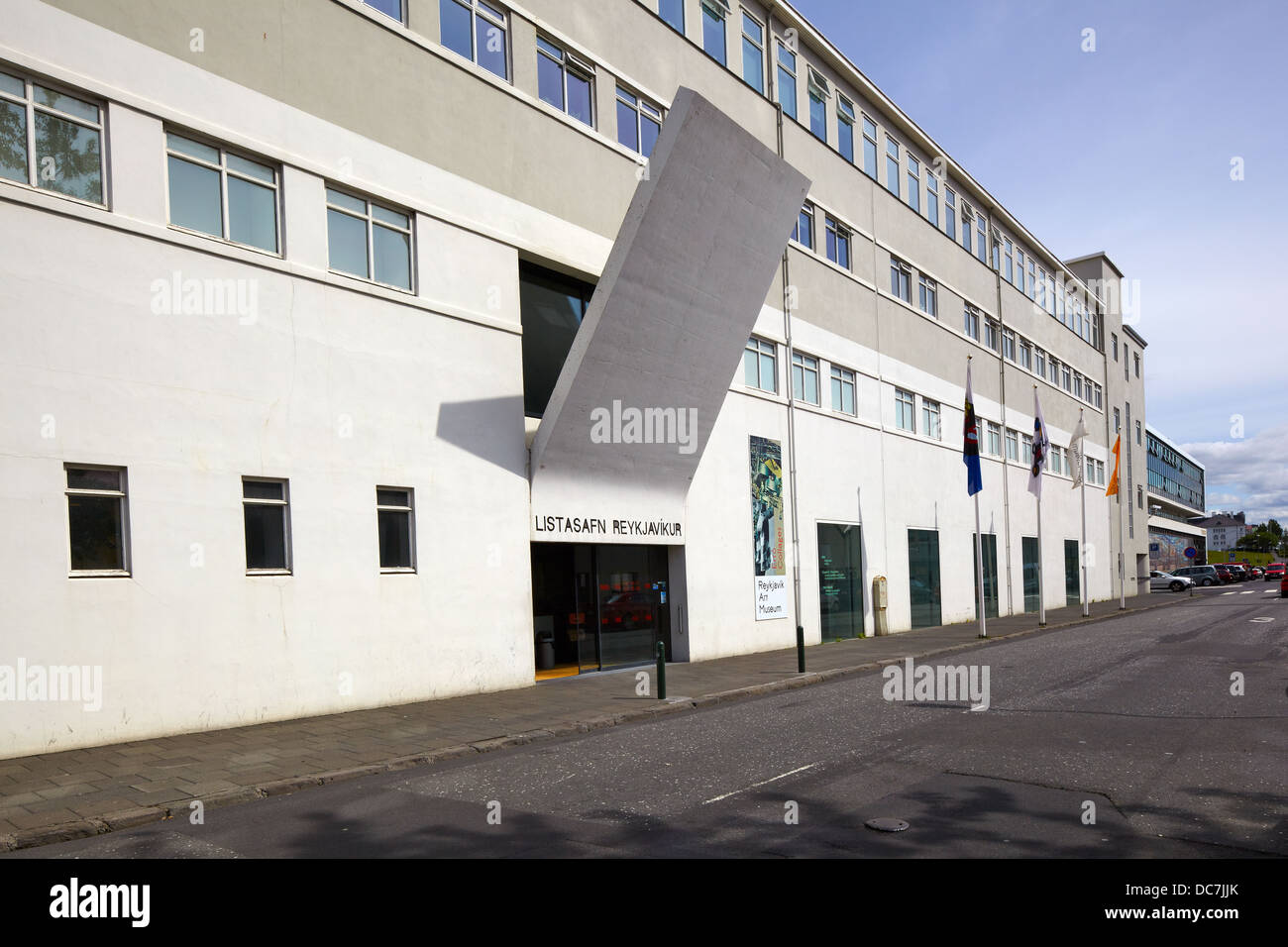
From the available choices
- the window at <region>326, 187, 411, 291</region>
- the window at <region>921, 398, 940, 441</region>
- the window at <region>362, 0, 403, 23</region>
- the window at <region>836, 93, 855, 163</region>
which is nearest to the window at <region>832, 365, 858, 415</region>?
the window at <region>921, 398, 940, 441</region>

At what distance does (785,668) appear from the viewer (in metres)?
19.4

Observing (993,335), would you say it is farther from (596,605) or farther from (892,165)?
(596,605)

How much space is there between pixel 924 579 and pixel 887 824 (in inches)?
1059

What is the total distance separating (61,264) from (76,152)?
1473 millimetres

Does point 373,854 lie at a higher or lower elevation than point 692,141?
lower

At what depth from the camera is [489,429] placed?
55.1 feet

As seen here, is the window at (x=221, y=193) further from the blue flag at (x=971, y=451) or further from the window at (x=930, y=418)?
the window at (x=930, y=418)
